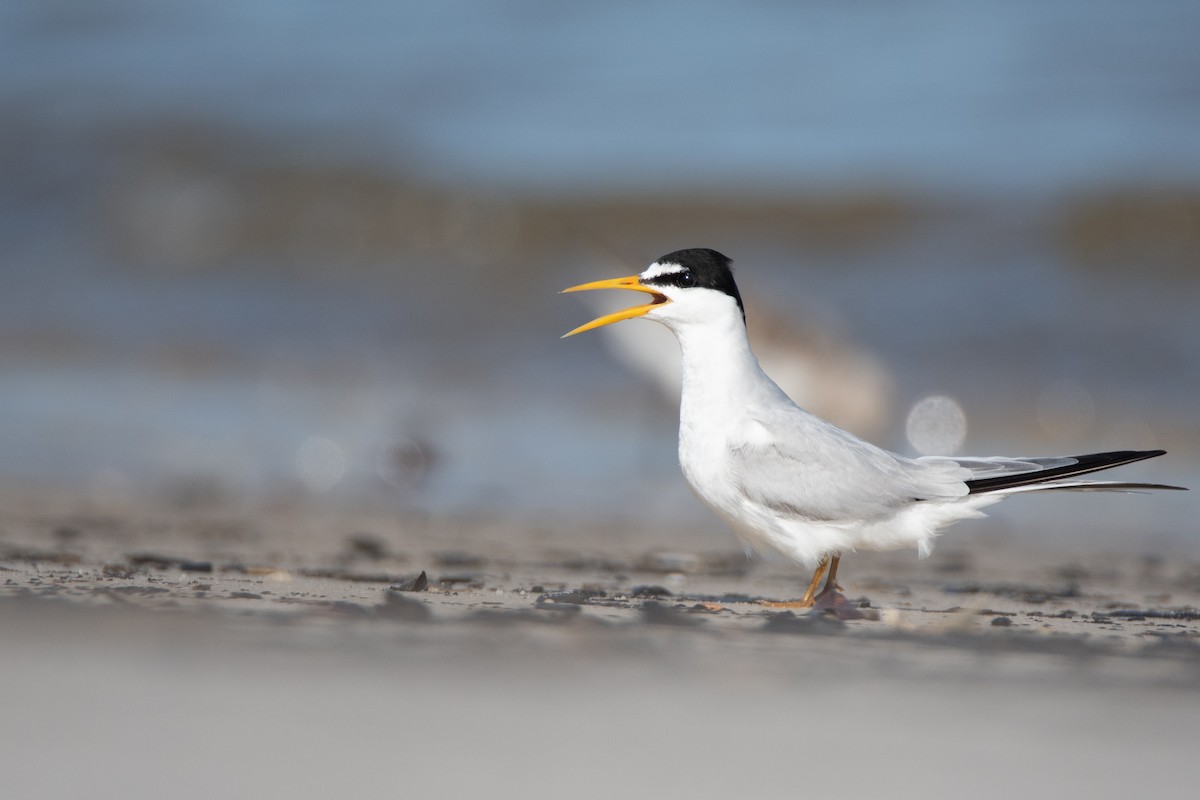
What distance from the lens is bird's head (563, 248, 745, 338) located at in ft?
13.1

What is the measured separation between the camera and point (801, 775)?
6.76ft

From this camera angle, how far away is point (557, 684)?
247cm

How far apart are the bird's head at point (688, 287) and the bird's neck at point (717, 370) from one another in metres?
0.04

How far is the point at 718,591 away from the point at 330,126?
42.7ft

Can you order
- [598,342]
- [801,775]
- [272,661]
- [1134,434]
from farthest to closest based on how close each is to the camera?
1. [598,342]
2. [1134,434]
3. [272,661]
4. [801,775]

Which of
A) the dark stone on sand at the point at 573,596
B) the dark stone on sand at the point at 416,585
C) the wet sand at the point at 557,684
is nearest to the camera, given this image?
the wet sand at the point at 557,684

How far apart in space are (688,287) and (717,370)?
0.82 ft

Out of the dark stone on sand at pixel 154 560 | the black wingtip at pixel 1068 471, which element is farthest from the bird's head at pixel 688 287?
the dark stone on sand at pixel 154 560

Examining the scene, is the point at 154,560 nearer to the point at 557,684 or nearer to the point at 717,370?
the point at 717,370

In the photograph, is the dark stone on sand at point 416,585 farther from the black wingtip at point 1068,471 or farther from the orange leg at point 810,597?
the black wingtip at point 1068,471

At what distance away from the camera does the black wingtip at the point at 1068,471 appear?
3.44 m

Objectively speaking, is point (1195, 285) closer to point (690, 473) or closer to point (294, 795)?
point (690, 473)

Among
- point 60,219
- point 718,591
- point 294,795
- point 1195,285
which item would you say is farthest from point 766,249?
point 294,795

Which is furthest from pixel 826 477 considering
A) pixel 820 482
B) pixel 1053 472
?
pixel 1053 472
